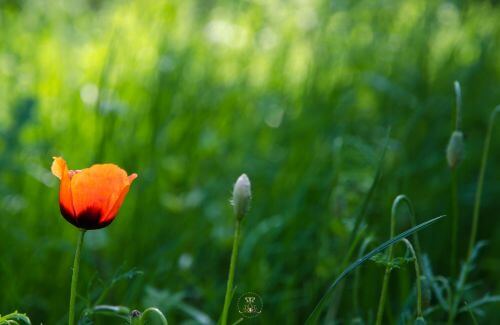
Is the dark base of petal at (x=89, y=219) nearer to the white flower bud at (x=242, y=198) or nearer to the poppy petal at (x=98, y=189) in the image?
the poppy petal at (x=98, y=189)

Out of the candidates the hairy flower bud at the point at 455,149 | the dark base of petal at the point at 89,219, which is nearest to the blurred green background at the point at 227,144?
the dark base of petal at the point at 89,219

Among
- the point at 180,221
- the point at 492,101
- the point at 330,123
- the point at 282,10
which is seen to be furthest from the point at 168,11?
the point at 492,101

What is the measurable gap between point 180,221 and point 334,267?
1.99 feet

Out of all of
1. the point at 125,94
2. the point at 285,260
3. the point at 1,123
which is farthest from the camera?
the point at 125,94

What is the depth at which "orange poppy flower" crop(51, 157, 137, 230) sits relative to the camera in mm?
1104

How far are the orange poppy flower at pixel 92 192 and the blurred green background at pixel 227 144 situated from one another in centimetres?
23

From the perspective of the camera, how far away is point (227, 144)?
8.93 feet

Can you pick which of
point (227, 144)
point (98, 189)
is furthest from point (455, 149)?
point (227, 144)

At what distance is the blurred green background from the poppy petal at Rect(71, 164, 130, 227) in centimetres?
23

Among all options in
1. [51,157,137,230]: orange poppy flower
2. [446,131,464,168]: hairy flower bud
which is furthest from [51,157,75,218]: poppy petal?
[446,131,464,168]: hairy flower bud

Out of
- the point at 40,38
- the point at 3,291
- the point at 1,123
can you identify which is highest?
the point at 40,38

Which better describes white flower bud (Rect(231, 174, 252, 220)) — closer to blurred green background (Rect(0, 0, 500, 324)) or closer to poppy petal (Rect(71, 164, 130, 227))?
poppy petal (Rect(71, 164, 130, 227))

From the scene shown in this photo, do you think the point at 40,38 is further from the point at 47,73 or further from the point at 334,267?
the point at 334,267

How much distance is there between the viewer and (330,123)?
2725 millimetres
